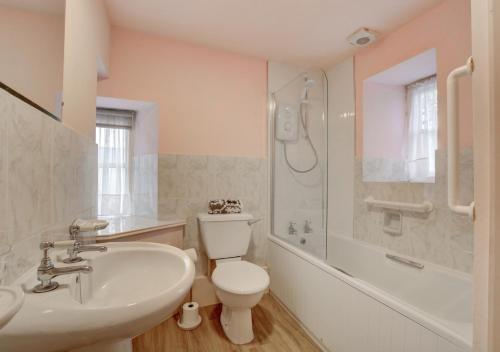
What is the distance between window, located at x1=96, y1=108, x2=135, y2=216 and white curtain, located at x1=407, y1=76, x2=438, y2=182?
2.44 m

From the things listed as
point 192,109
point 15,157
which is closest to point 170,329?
point 15,157

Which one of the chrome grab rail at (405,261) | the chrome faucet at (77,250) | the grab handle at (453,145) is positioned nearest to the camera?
the grab handle at (453,145)

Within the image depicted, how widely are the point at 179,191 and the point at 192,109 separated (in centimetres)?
72

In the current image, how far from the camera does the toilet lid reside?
1.50 m

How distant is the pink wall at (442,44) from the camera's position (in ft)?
4.58

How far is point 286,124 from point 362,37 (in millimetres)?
886

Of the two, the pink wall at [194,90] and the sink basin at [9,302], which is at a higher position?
the pink wall at [194,90]

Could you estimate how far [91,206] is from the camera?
1347 mm

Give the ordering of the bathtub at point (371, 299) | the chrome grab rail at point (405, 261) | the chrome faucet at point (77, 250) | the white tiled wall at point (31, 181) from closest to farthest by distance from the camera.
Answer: the white tiled wall at point (31, 181) < the chrome faucet at point (77, 250) < the bathtub at point (371, 299) < the chrome grab rail at point (405, 261)

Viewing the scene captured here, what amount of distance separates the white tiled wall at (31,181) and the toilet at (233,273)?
0.98 meters

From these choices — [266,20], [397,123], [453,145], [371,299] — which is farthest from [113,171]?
[397,123]

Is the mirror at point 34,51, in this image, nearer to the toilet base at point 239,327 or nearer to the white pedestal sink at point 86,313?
the white pedestal sink at point 86,313

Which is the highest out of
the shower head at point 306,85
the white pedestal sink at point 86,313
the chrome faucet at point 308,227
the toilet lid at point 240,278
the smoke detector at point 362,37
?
the smoke detector at point 362,37

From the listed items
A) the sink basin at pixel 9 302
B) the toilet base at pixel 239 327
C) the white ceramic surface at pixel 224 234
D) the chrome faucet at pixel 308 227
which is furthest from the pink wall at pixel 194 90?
the sink basin at pixel 9 302
